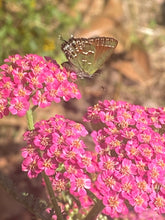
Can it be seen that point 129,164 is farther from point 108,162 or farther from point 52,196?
point 52,196

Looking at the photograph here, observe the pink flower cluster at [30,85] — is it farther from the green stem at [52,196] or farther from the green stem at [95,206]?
the green stem at [95,206]

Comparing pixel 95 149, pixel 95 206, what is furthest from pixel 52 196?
pixel 95 149

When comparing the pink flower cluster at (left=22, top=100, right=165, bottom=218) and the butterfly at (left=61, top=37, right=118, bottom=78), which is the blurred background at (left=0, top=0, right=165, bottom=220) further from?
the pink flower cluster at (left=22, top=100, right=165, bottom=218)

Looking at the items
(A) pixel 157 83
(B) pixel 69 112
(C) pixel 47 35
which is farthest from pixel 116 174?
(A) pixel 157 83

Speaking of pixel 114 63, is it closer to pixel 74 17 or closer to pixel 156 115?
pixel 74 17

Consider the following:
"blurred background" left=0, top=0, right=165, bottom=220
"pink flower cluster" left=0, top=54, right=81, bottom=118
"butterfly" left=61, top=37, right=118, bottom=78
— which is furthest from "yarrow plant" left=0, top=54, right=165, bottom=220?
"blurred background" left=0, top=0, right=165, bottom=220

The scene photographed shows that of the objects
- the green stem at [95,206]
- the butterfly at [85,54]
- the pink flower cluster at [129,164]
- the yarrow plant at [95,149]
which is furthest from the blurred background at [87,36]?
the pink flower cluster at [129,164]
